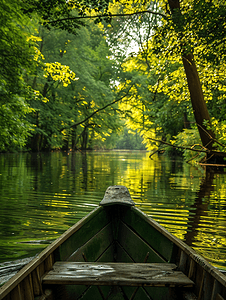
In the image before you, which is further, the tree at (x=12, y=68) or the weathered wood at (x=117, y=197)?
the tree at (x=12, y=68)

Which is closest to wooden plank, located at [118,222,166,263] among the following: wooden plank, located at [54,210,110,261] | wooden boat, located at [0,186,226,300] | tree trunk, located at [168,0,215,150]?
wooden boat, located at [0,186,226,300]

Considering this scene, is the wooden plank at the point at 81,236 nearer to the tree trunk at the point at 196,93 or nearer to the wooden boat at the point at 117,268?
the wooden boat at the point at 117,268

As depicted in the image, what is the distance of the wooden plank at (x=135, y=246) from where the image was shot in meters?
3.04

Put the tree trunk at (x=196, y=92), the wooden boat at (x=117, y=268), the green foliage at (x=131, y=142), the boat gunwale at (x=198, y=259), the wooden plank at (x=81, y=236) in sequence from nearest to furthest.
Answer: the boat gunwale at (x=198, y=259) < the wooden boat at (x=117, y=268) < the wooden plank at (x=81, y=236) < the tree trunk at (x=196, y=92) < the green foliage at (x=131, y=142)

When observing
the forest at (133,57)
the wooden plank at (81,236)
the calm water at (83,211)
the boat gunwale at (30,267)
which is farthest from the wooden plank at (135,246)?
the forest at (133,57)

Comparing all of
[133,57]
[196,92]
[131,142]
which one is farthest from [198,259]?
[131,142]

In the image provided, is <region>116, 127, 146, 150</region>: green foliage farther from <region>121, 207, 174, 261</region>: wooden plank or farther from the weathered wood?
<region>121, 207, 174, 261</region>: wooden plank

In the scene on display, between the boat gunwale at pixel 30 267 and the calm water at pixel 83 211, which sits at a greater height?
the boat gunwale at pixel 30 267

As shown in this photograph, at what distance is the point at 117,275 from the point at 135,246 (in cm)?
100

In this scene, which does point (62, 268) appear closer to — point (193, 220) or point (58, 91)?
point (193, 220)

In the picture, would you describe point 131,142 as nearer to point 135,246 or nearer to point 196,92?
point 196,92

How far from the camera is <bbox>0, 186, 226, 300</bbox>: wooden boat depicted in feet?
7.12

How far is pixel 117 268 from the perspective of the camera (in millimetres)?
2535

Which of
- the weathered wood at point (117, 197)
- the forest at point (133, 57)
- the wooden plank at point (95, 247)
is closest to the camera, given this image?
the wooden plank at point (95, 247)
